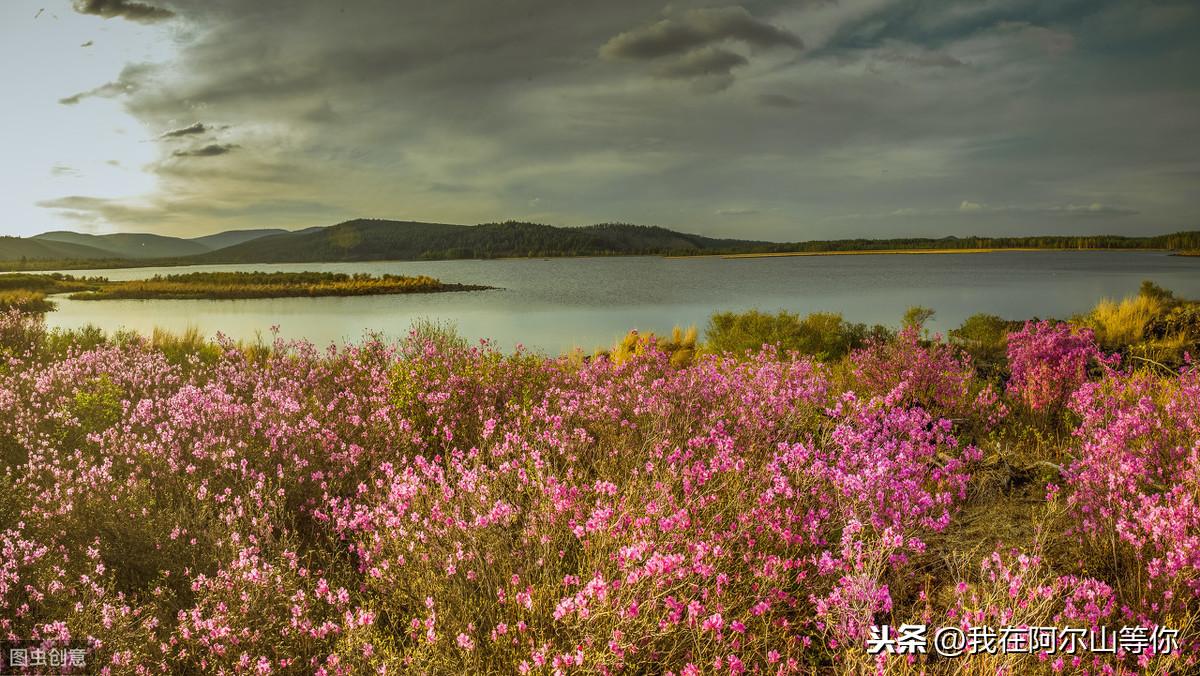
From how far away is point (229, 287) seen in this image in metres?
32.4

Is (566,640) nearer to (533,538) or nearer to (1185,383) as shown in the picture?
(533,538)

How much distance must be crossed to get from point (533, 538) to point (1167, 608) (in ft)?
9.86

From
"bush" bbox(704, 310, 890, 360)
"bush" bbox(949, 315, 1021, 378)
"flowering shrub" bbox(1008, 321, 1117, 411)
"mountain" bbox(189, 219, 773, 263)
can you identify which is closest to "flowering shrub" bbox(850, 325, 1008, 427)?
"flowering shrub" bbox(1008, 321, 1117, 411)

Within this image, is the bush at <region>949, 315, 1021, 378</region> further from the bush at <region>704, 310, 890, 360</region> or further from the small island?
the small island

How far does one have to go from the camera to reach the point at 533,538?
3197mm

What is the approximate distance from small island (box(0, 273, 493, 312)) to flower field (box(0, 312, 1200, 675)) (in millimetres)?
26470

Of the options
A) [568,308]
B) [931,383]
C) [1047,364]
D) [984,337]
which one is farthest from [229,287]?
[1047,364]

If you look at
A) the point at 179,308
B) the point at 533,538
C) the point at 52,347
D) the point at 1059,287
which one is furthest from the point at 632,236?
the point at 533,538

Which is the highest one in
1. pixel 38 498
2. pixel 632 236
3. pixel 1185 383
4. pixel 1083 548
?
pixel 632 236

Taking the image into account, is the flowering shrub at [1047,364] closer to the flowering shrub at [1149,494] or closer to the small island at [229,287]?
the flowering shrub at [1149,494]

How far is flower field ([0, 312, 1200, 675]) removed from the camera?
2.65 m

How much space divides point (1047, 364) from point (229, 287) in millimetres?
35002

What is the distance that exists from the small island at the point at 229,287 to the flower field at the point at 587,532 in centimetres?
2647

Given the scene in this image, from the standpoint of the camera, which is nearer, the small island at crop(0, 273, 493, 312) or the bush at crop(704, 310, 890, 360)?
the bush at crop(704, 310, 890, 360)
